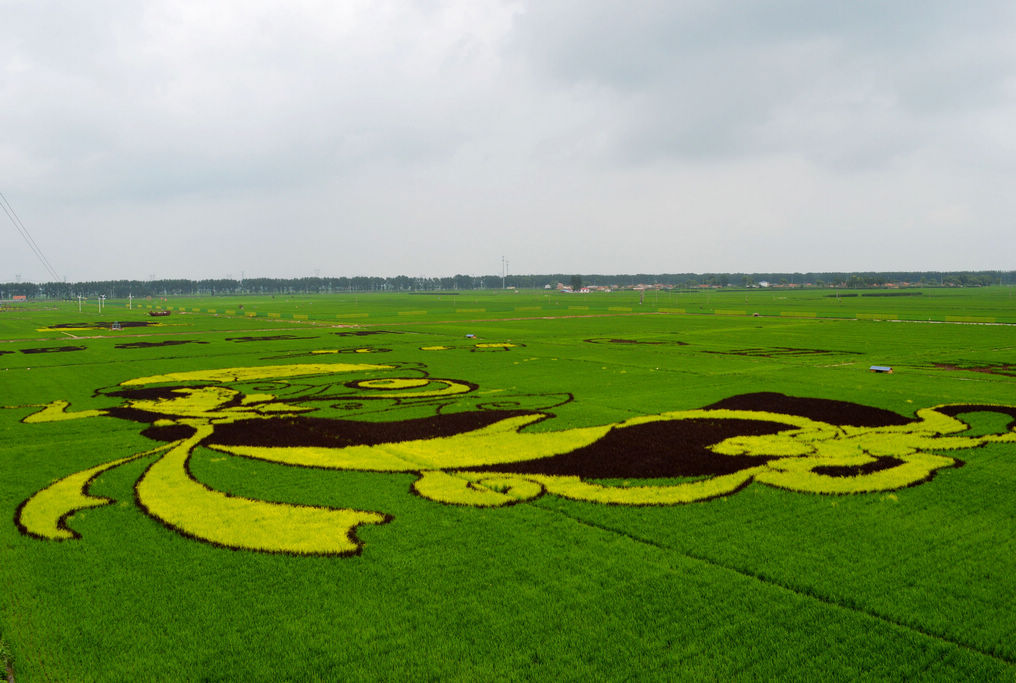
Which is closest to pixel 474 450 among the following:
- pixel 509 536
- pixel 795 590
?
pixel 509 536

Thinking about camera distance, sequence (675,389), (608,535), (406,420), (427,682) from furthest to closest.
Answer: (675,389) → (406,420) → (608,535) → (427,682)

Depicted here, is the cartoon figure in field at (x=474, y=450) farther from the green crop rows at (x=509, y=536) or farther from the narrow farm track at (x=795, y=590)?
the narrow farm track at (x=795, y=590)

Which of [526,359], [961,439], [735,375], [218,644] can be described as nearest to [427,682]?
[218,644]

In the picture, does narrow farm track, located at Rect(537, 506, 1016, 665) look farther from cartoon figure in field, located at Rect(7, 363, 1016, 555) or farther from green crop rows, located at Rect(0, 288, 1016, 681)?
cartoon figure in field, located at Rect(7, 363, 1016, 555)

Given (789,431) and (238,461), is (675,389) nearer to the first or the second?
(789,431)

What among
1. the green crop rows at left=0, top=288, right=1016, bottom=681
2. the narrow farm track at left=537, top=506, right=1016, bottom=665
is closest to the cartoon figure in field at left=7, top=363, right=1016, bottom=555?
the green crop rows at left=0, top=288, right=1016, bottom=681

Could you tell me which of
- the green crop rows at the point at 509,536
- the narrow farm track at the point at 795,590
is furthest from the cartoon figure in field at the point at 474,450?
the narrow farm track at the point at 795,590

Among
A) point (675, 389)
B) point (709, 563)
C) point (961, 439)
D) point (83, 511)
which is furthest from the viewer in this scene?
point (675, 389)
